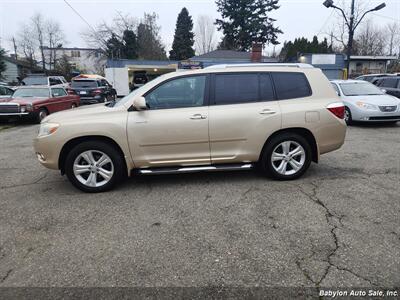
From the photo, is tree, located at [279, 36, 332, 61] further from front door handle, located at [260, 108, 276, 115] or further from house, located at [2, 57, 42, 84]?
front door handle, located at [260, 108, 276, 115]

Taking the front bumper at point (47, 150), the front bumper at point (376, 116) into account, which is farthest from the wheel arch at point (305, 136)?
the front bumper at point (376, 116)

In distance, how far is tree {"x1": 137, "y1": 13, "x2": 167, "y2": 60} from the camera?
5766 centimetres

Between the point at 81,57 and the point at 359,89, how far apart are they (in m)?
91.8

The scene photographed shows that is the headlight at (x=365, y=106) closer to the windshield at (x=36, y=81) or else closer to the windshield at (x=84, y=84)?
the windshield at (x=84, y=84)

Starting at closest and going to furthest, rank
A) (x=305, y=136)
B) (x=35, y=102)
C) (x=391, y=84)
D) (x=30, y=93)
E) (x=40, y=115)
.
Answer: (x=305, y=136)
(x=35, y=102)
(x=40, y=115)
(x=391, y=84)
(x=30, y=93)

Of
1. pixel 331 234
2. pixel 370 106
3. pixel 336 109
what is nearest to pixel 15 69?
pixel 370 106

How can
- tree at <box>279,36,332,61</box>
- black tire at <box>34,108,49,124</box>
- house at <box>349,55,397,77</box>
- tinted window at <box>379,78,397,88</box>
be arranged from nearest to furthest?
1. black tire at <box>34,108,49,124</box>
2. tinted window at <box>379,78,397,88</box>
3. house at <box>349,55,397,77</box>
4. tree at <box>279,36,332,61</box>

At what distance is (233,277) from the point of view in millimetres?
2689

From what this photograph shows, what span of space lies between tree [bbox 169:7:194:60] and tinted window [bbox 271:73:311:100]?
190 feet

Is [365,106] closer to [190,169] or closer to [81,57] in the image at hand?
Result: [190,169]

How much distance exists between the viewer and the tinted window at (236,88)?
479 cm

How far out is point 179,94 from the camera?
475cm

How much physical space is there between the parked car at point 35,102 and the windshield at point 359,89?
1173 centimetres

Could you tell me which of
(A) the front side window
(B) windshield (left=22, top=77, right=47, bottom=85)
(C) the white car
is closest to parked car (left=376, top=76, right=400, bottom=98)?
(C) the white car
